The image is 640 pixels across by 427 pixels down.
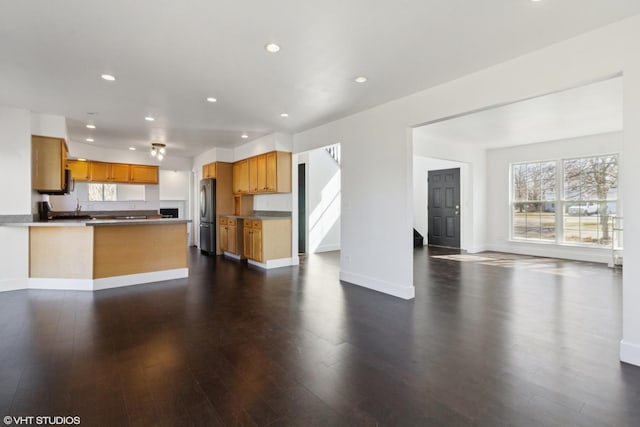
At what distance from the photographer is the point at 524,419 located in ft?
5.74

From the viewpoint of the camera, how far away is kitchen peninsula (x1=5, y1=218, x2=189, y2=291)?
4.40 m

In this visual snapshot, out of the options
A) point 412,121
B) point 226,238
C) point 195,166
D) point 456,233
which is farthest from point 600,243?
point 195,166

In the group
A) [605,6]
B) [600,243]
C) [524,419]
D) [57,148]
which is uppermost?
[605,6]

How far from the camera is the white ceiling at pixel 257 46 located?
2.18 meters

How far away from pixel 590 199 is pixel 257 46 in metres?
7.04

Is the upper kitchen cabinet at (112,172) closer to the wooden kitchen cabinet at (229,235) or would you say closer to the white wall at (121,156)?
the white wall at (121,156)

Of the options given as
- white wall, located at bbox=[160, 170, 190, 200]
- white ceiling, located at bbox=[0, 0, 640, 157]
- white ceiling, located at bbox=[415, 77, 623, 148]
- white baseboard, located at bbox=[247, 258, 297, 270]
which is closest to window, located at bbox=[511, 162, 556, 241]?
white ceiling, located at bbox=[415, 77, 623, 148]

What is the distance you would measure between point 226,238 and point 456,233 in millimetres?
5590

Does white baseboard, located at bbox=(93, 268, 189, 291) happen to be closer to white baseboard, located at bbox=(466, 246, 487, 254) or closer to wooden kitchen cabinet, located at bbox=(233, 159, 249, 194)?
wooden kitchen cabinet, located at bbox=(233, 159, 249, 194)

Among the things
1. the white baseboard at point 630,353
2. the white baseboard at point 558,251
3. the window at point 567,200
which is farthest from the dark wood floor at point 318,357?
the window at point 567,200

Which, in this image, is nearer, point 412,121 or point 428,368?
point 428,368

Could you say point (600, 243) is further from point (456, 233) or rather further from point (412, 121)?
point (412, 121)

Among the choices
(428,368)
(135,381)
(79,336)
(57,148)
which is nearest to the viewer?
(135,381)

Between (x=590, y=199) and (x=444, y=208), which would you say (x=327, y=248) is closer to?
(x=444, y=208)
